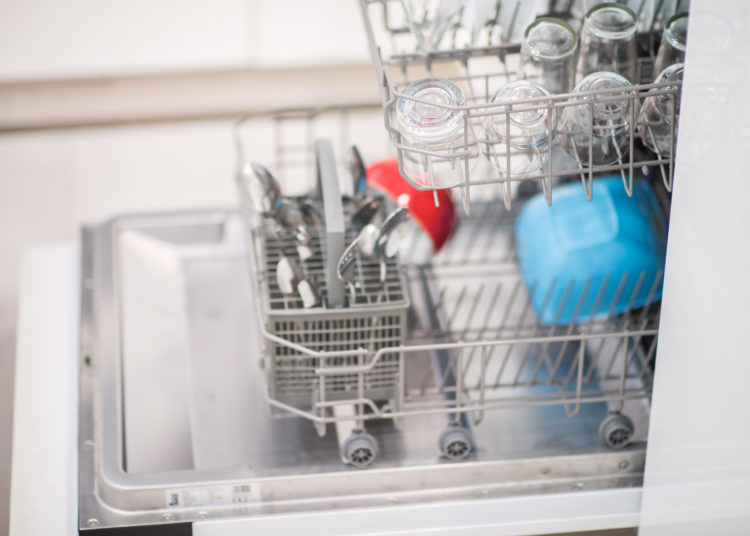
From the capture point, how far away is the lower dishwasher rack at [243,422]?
3.22ft

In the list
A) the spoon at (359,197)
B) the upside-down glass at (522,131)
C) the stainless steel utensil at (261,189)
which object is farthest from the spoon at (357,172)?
the upside-down glass at (522,131)

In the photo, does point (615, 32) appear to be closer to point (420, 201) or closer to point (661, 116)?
point (661, 116)

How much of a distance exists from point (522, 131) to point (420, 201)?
34 centimetres

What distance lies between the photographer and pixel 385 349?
0.92 meters

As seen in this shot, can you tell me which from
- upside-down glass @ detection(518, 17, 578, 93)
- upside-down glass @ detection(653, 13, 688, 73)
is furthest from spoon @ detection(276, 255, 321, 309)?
upside-down glass @ detection(653, 13, 688, 73)

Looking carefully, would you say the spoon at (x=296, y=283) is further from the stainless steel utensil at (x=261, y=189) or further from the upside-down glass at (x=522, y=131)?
the upside-down glass at (x=522, y=131)

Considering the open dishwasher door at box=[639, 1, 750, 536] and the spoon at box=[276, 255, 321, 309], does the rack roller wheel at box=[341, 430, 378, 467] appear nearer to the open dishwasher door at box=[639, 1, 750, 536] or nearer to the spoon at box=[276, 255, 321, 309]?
the spoon at box=[276, 255, 321, 309]

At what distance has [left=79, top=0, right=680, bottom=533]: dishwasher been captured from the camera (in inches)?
37.6

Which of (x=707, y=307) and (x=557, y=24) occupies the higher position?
(x=557, y=24)

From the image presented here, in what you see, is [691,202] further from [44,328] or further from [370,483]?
[44,328]

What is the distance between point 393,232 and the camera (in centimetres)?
98

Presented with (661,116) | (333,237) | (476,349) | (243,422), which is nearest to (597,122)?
(661,116)

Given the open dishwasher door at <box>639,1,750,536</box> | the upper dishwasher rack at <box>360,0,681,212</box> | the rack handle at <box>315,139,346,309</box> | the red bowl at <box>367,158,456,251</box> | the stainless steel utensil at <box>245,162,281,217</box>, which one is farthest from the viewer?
the red bowl at <box>367,158,456,251</box>

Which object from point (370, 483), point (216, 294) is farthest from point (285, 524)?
point (216, 294)
